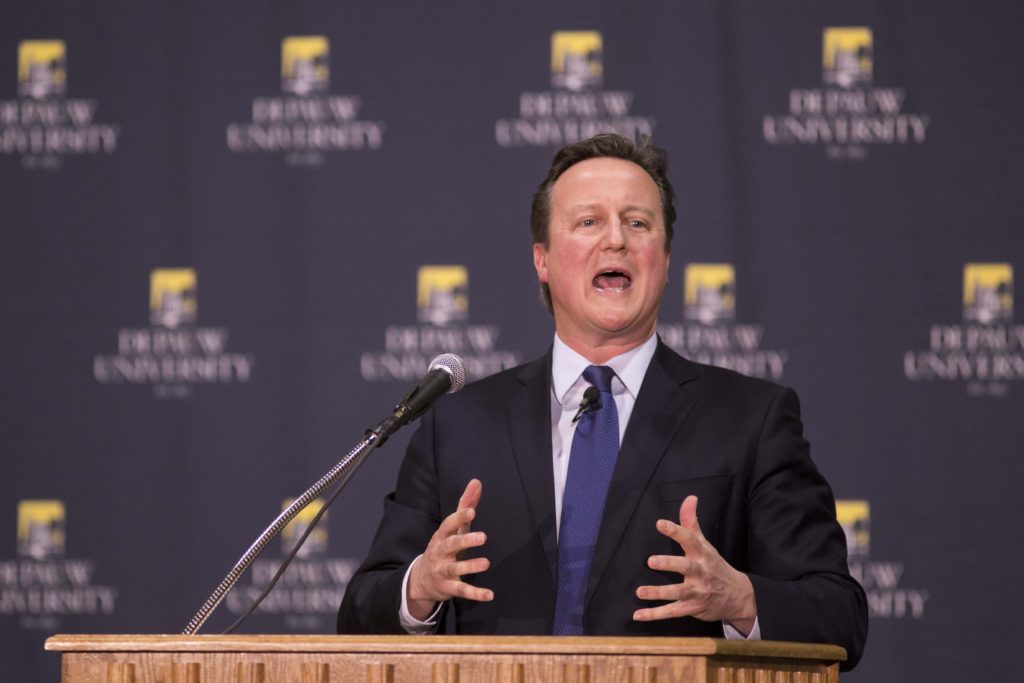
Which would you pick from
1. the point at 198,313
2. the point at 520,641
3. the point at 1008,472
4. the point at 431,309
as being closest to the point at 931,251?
the point at 1008,472

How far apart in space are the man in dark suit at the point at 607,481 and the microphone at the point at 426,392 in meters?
0.17

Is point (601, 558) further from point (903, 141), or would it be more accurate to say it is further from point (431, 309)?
point (903, 141)

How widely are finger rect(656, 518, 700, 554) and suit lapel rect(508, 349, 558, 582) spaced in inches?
20.8

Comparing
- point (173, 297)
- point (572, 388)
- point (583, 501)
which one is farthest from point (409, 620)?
point (173, 297)

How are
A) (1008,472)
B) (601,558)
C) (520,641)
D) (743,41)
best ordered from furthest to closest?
(743,41) < (1008,472) < (601,558) < (520,641)

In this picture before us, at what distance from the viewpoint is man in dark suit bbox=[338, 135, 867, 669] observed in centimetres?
216

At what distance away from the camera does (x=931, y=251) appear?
3.69 meters

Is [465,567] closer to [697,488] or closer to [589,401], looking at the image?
[589,401]

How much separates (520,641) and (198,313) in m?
2.56

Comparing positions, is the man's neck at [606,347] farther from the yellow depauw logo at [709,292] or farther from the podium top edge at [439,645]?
the yellow depauw logo at [709,292]

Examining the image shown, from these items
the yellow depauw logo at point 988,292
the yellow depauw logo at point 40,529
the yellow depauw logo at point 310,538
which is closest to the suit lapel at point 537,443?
the yellow depauw logo at point 310,538

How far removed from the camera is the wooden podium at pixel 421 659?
5.17ft

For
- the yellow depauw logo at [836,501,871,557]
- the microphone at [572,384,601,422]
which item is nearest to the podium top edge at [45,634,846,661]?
the microphone at [572,384,601,422]

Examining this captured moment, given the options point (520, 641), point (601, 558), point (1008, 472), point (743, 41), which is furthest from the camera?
point (743, 41)
